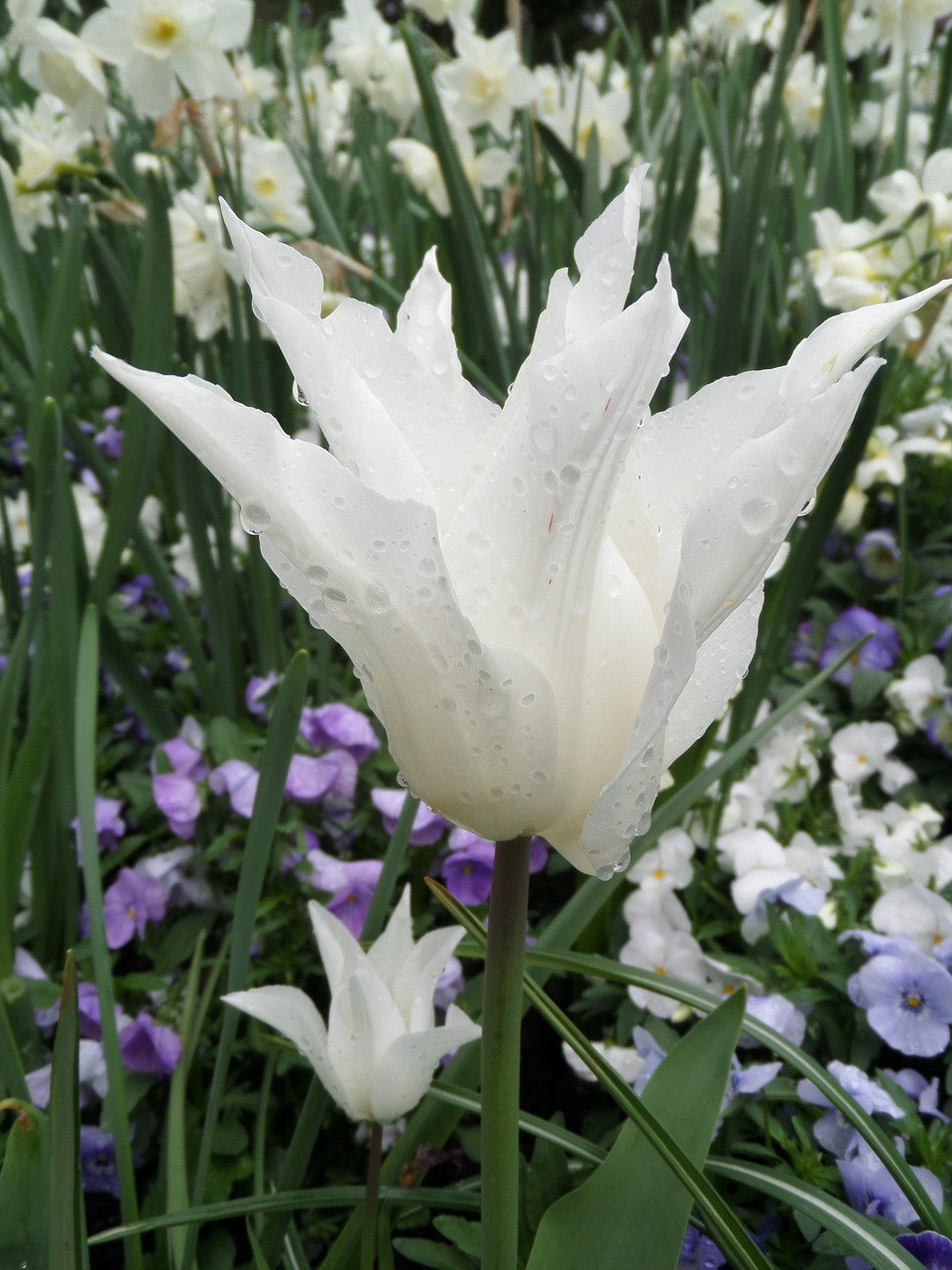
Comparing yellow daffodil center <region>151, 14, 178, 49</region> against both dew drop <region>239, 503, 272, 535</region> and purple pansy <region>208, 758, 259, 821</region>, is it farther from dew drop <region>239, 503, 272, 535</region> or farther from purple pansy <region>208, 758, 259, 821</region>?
dew drop <region>239, 503, 272, 535</region>

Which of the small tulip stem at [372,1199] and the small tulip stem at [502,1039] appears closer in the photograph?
the small tulip stem at [502,1039]

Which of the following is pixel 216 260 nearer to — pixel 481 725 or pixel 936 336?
pixel 936 336

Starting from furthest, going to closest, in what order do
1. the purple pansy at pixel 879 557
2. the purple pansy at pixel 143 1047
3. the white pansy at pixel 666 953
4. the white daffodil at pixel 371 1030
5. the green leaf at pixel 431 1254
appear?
the purple pansy at pixel 879 557, the white pansy at pixel 666 953, the purple pansy at pixel 143 1047, the green leaf at pixel 431 1254, the white daffodil at pixel 371 1030

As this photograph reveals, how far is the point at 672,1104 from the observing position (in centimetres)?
61

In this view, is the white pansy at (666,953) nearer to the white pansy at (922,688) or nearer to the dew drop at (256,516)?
the white pansy at (922,688)

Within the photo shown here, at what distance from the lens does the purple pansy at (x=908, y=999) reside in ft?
3.03

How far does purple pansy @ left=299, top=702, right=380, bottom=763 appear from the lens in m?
1.27

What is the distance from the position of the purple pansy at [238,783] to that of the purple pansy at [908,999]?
67 cm

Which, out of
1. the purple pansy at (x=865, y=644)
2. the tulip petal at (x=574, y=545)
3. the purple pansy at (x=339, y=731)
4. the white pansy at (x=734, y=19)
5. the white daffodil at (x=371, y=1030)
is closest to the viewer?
the tulip petal at (x=574, y=545)

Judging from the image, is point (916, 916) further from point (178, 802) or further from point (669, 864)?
A: point (178, 802)

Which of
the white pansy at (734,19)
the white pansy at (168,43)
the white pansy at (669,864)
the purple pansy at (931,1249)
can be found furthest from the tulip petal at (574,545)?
the white pansy at (734,19)

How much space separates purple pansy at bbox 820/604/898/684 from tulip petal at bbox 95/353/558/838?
4.16 ft

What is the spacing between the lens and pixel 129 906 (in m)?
1.18

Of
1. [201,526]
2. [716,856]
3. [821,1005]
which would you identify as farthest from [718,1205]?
[201,526]
